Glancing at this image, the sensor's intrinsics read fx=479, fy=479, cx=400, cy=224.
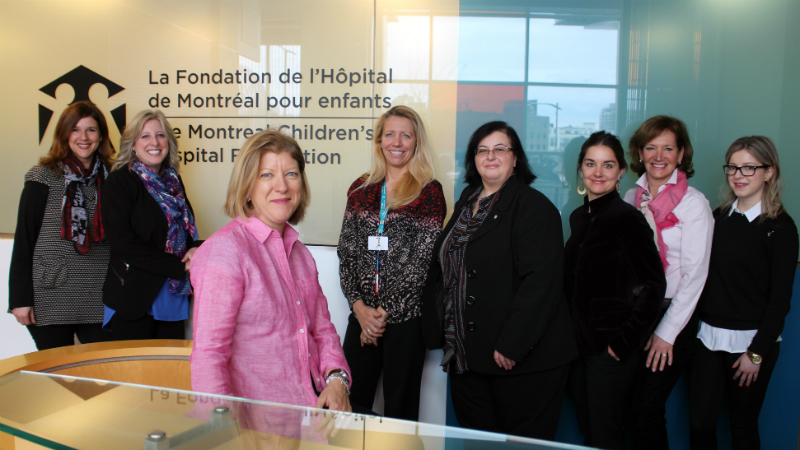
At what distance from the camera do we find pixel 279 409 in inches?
36.8

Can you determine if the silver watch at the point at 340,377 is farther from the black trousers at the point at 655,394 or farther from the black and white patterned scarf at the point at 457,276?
the black trousers at the point at 655,394

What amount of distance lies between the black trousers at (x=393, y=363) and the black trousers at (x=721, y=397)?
1358mm

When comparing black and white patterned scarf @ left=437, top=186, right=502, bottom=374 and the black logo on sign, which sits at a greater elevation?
the black logo on sign

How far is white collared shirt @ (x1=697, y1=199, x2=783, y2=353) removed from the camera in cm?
225

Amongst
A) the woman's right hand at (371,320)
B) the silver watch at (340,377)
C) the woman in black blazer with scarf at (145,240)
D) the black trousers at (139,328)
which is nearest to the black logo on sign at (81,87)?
the woman in black blazer with scarf at (145,240)

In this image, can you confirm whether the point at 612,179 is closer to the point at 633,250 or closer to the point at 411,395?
the point at 633,250

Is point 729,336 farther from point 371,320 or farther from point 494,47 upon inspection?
point 494,47

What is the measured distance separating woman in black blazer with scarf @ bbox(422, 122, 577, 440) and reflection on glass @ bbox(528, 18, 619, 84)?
0.91 metres

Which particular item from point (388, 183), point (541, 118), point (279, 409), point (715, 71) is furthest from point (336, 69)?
point (279, 409)

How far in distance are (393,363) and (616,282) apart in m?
1.14

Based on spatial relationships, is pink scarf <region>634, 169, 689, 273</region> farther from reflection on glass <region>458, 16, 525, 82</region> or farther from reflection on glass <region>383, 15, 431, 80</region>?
reflection on glass <region>383, 15, 431, 80</region>

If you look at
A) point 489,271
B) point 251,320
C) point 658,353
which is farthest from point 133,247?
point 658,353

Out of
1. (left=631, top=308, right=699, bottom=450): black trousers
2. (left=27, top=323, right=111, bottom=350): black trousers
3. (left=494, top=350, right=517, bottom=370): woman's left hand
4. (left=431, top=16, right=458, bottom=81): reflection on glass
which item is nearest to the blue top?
(left=27, top=323, right=111, bottom=350): black trousers

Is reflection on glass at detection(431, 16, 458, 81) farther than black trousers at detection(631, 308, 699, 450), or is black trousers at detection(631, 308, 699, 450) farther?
reflection on glass at detection(431, 16, 458, 81)
